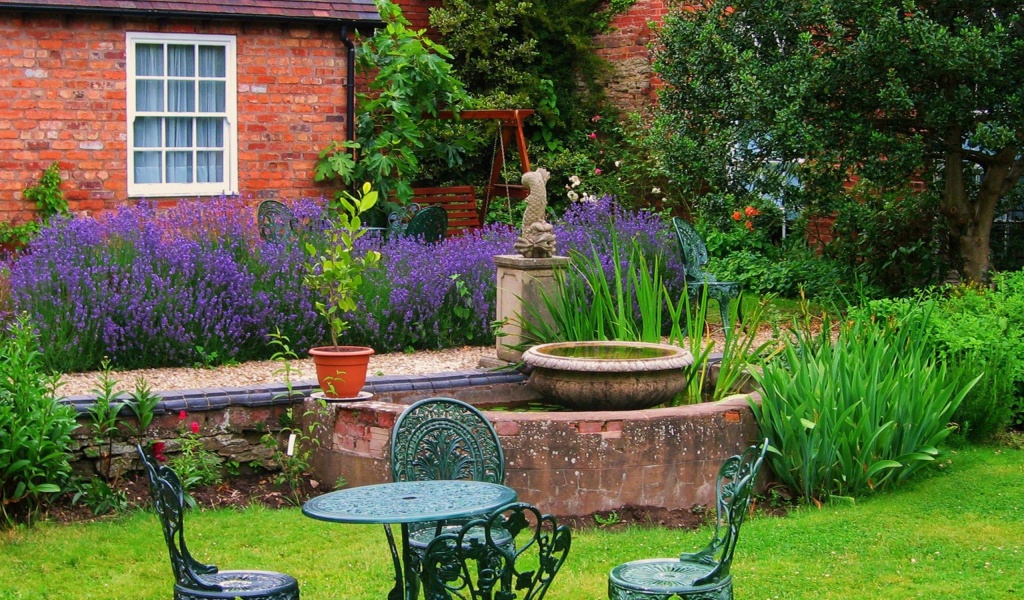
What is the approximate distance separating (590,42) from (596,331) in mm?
8975

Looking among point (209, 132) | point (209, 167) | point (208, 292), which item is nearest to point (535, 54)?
point (209, 132)

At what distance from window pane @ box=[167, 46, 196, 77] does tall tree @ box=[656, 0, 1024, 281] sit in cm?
545

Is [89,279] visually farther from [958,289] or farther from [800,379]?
[958,289]

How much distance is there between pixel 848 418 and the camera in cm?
697

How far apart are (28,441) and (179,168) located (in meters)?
7.95

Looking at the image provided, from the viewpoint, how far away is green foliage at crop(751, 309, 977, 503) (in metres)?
6.91

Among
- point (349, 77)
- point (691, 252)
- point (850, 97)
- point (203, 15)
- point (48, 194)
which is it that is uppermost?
point (203, 15)

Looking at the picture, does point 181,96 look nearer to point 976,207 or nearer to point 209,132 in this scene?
point 209,132

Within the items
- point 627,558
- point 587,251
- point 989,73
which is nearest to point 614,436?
point 627,558

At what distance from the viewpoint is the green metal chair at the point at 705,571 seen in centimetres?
438

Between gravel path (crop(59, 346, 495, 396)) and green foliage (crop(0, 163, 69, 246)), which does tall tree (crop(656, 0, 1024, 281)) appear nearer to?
gravel path (crop(59, 346, 495, 396))

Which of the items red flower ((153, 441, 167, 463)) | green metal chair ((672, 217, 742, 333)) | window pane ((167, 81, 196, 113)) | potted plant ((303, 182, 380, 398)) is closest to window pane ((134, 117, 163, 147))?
window pane ((167, 81, 196, 113))

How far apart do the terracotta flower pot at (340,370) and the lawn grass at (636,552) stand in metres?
0.79

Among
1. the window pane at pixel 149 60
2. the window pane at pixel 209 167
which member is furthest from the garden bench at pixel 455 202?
the window pane at pixel 149 60
